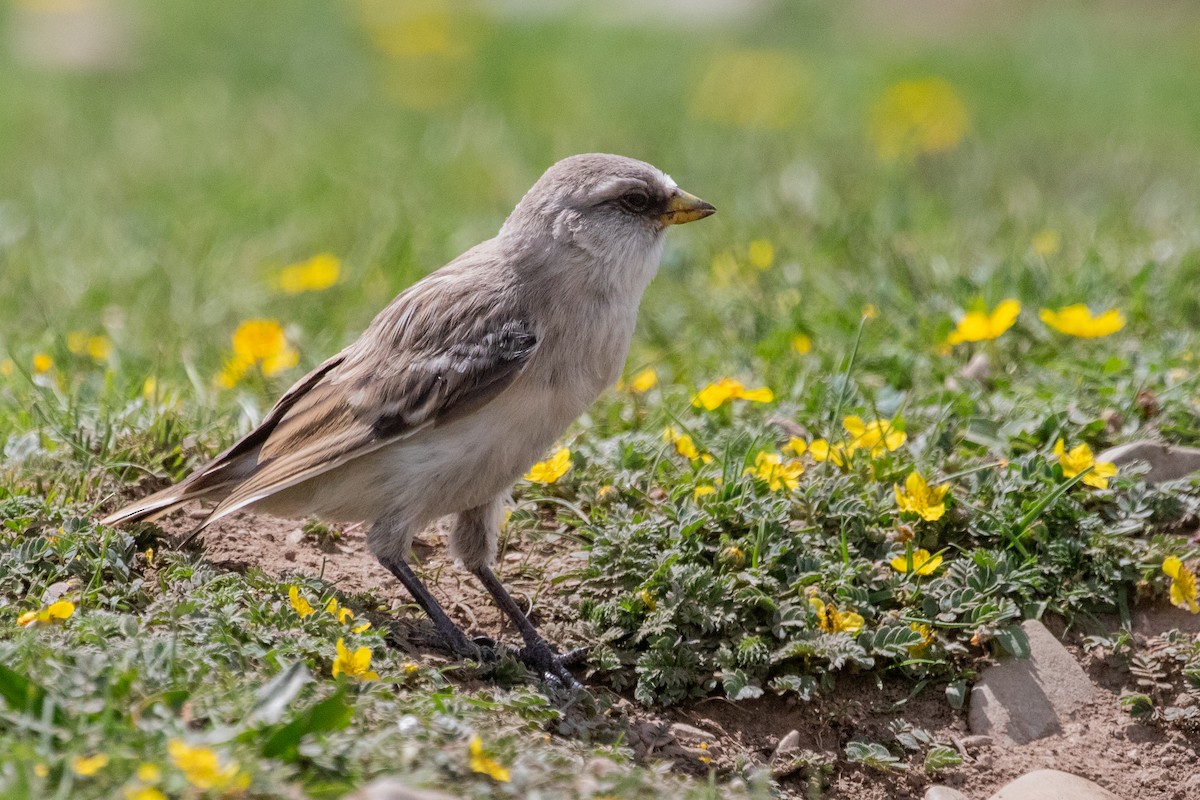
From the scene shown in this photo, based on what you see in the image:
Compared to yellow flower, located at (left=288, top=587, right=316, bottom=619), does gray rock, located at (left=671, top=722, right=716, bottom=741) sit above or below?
below

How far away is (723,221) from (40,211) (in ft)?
12.5

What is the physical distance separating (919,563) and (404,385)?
5.52 ft

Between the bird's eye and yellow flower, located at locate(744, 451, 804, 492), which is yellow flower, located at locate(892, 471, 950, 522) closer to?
yellow flower, located at locate(744, 451, 804, 492)

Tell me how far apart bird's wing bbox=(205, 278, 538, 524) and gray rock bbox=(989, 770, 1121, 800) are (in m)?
1.83

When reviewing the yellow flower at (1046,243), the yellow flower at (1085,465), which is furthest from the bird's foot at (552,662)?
the yellow flower at (1046,243)

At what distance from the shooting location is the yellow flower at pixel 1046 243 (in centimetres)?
654

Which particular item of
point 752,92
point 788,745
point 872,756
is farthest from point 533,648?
point 752,92

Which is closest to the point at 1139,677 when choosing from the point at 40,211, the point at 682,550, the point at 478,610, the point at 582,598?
the point at 682,550

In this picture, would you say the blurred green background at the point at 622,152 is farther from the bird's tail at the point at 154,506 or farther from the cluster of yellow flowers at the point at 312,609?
the cluster of yellow flowers at the point at 312,609

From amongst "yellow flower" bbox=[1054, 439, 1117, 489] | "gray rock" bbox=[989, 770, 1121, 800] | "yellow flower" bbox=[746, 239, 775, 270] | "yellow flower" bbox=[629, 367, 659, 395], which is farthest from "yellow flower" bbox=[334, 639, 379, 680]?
"yellow flower" bbox=[746, 239, 775, 270]

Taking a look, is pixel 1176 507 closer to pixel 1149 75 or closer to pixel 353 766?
pixel 353 766

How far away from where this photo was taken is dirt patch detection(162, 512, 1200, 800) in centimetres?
393

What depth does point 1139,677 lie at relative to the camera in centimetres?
418

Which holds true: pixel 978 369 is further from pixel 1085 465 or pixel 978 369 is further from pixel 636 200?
pixel 636 200
